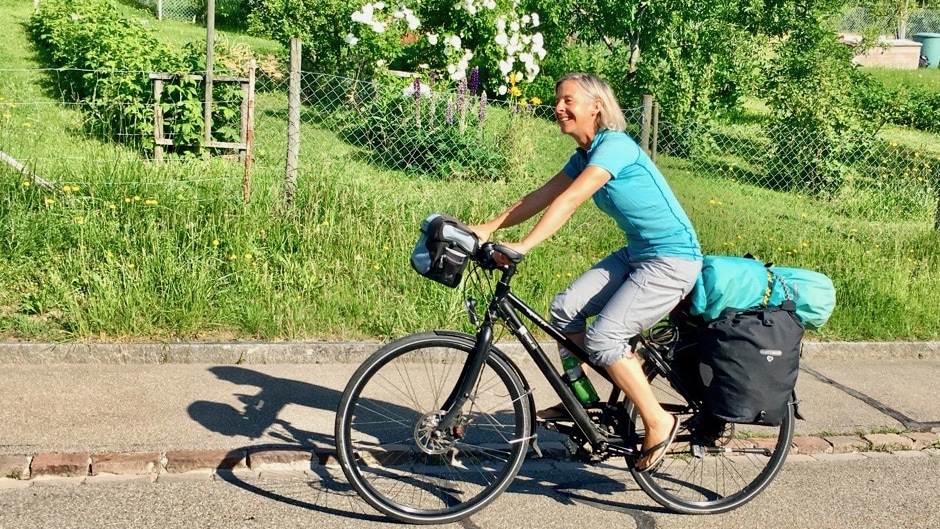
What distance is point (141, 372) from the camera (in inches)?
251

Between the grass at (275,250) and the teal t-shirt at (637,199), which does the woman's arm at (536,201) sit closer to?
the teal t-shirt at (637,199)

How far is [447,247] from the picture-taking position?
436 centimetres

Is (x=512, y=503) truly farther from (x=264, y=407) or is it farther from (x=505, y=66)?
(x=505, y=66)

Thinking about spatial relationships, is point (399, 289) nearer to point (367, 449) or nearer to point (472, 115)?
Result: point (367, 449)

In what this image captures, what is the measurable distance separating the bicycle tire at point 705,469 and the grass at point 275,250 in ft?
7.83

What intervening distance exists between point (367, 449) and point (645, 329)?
160 centimetres

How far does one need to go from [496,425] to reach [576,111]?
A: 1476mm

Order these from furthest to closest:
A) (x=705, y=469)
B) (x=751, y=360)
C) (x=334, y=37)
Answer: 1. (x=334, y=37)
2. (x=705, y=469)
3. (x=751, y=360)

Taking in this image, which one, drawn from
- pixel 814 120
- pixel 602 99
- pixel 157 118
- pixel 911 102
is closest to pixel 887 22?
pixel 911 102

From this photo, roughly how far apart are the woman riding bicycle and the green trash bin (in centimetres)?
3458

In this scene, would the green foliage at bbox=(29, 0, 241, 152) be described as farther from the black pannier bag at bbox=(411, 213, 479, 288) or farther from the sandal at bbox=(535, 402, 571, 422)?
the sandal at bbox=(535, 402, 571, 422)

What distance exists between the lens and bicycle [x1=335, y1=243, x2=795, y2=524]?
460cm

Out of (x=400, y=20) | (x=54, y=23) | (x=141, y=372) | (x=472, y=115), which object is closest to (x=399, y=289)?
(x=141, y=372)

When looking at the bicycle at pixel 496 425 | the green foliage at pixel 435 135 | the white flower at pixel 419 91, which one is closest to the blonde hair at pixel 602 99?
the bicycle at pixel 496 425
